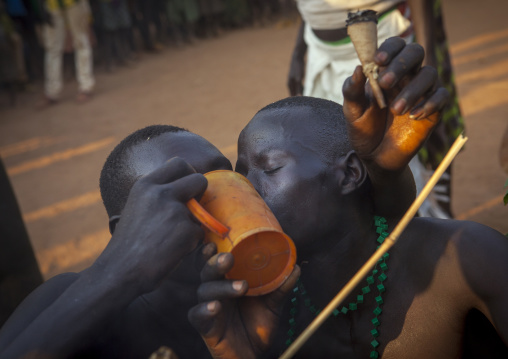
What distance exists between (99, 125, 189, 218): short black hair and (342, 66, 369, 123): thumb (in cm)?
79

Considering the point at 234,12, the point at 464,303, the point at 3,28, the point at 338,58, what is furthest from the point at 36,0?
the point at 464,303

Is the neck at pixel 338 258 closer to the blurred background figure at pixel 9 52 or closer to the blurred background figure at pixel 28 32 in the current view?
the blurred background figure at pixel 28 32

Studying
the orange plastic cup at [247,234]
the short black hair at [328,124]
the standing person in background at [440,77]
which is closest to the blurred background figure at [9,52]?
the standing person in background at [440,77]

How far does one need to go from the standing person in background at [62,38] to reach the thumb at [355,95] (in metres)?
8.90

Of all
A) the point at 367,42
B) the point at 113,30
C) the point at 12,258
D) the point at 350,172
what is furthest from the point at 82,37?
the point at 367,42

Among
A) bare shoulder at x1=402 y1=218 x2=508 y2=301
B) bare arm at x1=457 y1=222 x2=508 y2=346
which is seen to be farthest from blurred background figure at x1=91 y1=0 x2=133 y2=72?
bare arm at x1=457 y1=222 x2=508 y2=346

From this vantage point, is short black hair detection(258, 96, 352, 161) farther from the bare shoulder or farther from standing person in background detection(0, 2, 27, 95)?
standing person in background detection(0, 2, 27, 95)

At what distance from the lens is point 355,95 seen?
1518 mm

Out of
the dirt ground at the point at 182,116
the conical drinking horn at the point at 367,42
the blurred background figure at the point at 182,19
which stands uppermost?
the conical drinking horn at the point at 367,42

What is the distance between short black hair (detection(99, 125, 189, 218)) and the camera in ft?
6.68

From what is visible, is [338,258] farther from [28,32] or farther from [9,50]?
[28,32]

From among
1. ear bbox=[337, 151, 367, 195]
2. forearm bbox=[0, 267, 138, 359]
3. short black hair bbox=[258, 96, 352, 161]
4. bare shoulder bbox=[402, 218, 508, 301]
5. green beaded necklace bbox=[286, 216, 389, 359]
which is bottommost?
green beaded necklace bbox=[286, 216, 389, 359]

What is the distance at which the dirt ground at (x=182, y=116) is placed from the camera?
208 inches

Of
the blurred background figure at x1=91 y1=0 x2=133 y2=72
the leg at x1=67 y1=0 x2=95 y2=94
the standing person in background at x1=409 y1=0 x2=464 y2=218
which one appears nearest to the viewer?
the standing person in background at x1=409 y1=0 x2=464 y2=218
